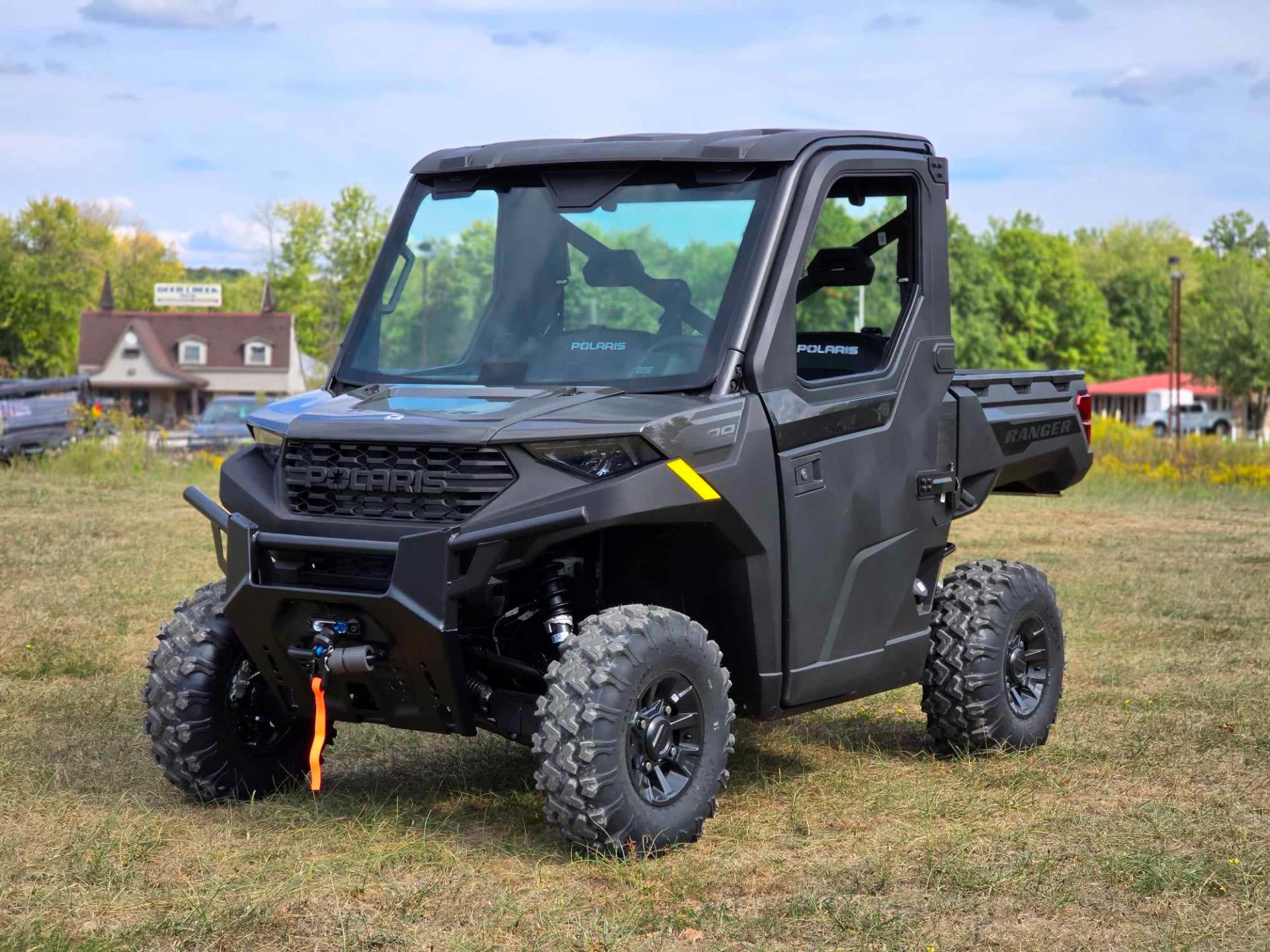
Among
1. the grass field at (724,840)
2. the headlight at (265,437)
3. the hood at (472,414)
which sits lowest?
the grass field at (724,840)

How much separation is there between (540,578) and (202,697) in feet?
4.63

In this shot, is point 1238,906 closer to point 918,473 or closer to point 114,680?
point 918,473

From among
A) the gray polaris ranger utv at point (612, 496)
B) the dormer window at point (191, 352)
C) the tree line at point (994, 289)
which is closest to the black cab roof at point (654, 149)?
the gray polaris ranger utv at point (612, 496)

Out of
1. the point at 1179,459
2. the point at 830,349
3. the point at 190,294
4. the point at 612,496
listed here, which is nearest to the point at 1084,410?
the point at 830,349

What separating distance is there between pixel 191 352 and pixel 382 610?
259ft

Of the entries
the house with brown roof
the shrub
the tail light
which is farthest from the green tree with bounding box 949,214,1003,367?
the tail light

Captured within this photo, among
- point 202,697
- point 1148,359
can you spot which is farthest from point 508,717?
point 1148,359

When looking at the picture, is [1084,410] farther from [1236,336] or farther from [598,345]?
[1236,336]

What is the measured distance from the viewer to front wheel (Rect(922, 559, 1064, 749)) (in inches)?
269

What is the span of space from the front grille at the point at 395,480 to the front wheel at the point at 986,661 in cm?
256

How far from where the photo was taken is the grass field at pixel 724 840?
15.2ft

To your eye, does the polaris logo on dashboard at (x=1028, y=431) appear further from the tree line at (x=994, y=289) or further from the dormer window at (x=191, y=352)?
the dormer window at (x=191, y=352)

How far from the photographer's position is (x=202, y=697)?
596 cm

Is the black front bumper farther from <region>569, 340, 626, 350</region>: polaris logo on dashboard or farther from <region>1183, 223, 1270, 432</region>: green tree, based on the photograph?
<region>1183, 223, 1270, 432</region>: green tree
